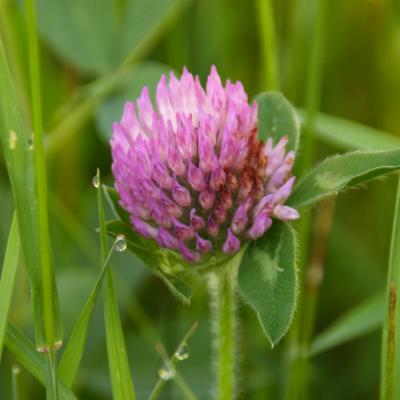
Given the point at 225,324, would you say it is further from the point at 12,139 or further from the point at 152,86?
the point at 152,86

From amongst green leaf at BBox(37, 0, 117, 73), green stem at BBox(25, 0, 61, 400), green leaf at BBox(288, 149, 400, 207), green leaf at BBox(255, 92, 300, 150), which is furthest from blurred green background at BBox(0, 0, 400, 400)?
green stem at BBox(25, 0, 61, 400)

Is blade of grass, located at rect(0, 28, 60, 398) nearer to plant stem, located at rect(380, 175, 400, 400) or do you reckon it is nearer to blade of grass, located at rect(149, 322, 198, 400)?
blade of grass, located at rect(149, 322, 198, 400)

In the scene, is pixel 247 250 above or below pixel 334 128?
below

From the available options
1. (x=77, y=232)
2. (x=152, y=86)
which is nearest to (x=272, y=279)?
(x=152, y=86)

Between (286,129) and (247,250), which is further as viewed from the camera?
(286,129)

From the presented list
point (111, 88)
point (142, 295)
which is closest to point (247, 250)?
point (111, 88)

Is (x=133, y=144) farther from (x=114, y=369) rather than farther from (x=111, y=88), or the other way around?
(x=111, y=88)

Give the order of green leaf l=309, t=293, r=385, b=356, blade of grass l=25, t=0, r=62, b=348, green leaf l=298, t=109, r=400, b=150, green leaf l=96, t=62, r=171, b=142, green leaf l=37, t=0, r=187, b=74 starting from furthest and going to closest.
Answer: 1. green leaf l=37, t=0, r=187, b=74
2. green leaf l=96, t=62, r=171, b=142
3. green leaf l=298, t=109, r=400, b=150
4. green leaf l=309, t=293, r=385, b=356
5. blade of grass l=25, t=0, r=62, b=348
